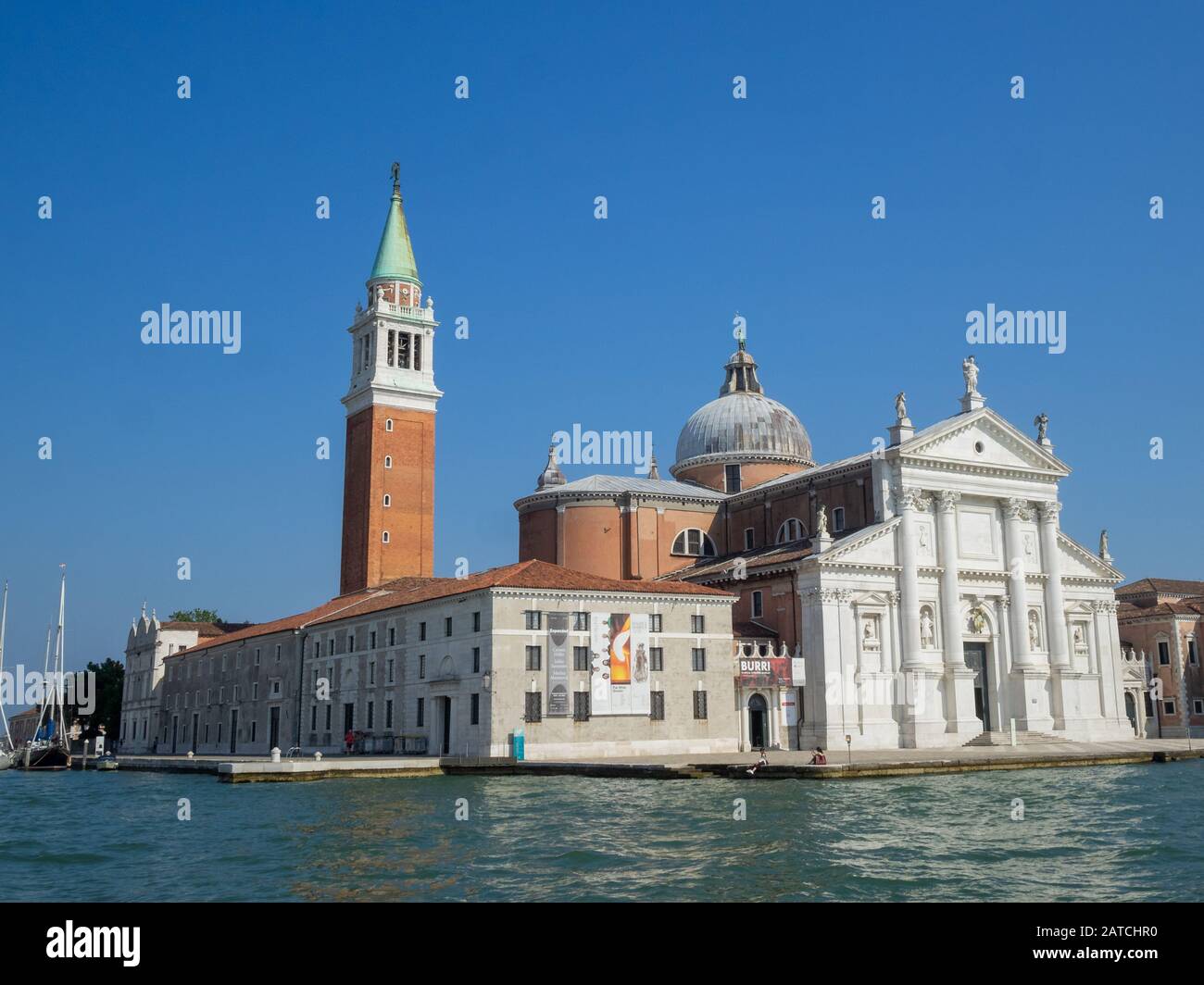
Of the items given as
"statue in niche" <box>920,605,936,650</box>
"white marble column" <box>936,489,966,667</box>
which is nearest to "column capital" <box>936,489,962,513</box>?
"white marble column" <box>936,489,966,667</box>

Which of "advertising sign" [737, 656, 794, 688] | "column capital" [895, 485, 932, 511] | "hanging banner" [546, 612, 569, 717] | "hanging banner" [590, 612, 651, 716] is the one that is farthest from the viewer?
"column capital" [895, 485, 932, 511]

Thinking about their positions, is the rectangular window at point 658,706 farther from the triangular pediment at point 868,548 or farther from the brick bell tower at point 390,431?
the brick bell tower at point 390,431

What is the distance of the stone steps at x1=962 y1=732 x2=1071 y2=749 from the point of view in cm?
4444

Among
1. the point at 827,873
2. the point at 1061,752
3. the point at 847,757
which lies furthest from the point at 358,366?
the point at 827,873

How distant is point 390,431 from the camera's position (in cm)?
5978

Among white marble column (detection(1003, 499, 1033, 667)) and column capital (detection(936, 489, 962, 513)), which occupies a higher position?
column capital (detection(936, 489, 962, 513))

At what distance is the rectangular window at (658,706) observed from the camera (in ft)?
131

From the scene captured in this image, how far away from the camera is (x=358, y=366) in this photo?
6288 cm

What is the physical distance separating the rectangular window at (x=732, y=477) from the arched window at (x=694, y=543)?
4500 mm

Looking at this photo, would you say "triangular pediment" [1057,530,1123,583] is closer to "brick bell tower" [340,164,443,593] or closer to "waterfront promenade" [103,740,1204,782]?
"waterfront promenade" [103,740,1204,782]

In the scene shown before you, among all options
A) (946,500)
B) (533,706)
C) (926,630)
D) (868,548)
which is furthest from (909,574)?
(533,706)

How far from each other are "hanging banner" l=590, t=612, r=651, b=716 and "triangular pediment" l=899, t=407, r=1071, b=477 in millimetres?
13417

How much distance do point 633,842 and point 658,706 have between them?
20998 millimetres

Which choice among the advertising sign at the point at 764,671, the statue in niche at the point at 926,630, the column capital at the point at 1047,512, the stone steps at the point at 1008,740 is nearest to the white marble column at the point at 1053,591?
the column capital at the point at 1047,512
